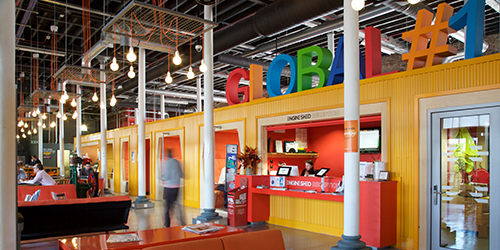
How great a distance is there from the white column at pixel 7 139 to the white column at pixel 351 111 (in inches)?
156

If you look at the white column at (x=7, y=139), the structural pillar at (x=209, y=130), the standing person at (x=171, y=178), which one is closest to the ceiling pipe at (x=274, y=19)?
the structural pillar at (x=209, y=130)

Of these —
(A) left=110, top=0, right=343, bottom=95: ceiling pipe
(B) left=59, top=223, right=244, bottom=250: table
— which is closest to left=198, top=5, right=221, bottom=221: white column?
(A) left=110, top=0, right=343, bottom=95: ceiling pipe

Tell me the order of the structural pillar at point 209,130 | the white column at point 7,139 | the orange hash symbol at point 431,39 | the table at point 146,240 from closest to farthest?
1. the white column at point 7,139
2. the table at point 146,240
3. the orange hash symbol at point 431,39
4. the structural pillar at point 209,130

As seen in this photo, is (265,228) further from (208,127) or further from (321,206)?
(208,127)

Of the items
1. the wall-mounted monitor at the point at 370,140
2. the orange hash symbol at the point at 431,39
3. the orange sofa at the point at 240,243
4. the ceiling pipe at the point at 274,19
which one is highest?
the ceiling pipe at the point at 274,19

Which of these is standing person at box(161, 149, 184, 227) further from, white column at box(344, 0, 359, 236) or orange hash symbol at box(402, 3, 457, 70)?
orange hash symbol at box(402, 3, 457, 70)

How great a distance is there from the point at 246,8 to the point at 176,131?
4784 millimetres

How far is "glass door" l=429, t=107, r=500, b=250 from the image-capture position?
5168 millimetres

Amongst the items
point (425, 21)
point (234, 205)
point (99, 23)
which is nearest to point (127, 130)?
point (99, 23)

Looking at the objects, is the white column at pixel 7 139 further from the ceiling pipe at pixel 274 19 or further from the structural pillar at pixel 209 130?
the ceiling pipe at pixel 274 19

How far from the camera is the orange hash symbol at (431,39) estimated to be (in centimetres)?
593

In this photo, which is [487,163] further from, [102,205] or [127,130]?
[127,130]

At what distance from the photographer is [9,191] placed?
10.7 feet

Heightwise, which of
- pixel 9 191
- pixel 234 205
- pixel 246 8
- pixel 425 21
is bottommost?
pixel 234 205
